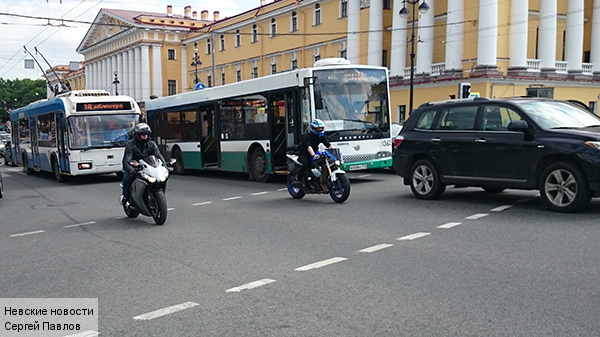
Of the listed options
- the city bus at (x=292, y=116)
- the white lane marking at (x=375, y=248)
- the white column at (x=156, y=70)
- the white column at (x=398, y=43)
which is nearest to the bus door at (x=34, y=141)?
the city bus at (x=292, y=116)

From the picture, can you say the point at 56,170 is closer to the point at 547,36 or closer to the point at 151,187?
the point at 151,187

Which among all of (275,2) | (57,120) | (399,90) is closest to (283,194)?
(57,120)

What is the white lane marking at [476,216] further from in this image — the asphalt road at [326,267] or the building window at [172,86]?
the building window at [172,86]

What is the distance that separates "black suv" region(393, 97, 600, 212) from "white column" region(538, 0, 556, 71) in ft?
102

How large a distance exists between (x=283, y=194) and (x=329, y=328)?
974 centimetres

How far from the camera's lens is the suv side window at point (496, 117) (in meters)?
10.5

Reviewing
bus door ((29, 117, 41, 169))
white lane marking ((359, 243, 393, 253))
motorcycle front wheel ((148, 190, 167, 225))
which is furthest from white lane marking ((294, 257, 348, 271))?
bus door ((29, 117, 41, 169))

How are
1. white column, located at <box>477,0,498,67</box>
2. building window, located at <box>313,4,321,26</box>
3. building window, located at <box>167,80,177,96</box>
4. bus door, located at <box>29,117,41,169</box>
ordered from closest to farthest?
bus door, located at <box>29,117,41,169</box>, white column, located at <box>477,0,498,67</box>, building window, located at <box>313,4,321,26</box>, building window, located at <box>167,80,177,96</box>

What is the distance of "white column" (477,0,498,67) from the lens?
37.4m

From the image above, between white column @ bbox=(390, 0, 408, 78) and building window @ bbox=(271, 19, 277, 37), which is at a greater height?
building window @ bbox=(271, 19, 277, 37)

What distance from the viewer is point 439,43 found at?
42250 mm

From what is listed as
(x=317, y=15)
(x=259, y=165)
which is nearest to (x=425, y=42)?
(x=317, y=15)

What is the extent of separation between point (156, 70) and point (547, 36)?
170ft

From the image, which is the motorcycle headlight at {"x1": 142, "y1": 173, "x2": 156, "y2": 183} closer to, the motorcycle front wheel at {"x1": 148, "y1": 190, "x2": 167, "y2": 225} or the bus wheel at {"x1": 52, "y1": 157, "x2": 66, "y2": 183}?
the motorcycle front wheel at {"x1": 148, "y1": 190, "x2": 167, "y2": 225}
